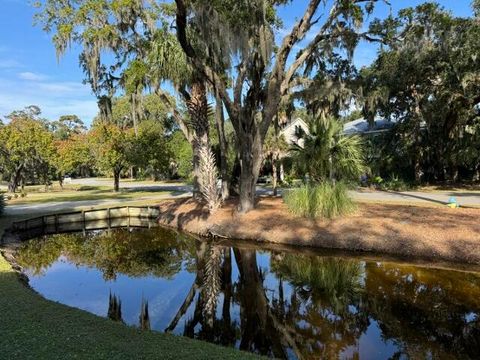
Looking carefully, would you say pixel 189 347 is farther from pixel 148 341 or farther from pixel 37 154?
pixel 37 154

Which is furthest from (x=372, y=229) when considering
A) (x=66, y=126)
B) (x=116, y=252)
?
(x=66, y=126)

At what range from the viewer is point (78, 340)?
5.21 metres

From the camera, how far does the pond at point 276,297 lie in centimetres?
671

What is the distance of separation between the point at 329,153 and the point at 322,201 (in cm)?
331

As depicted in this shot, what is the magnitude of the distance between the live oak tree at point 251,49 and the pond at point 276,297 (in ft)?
16.6

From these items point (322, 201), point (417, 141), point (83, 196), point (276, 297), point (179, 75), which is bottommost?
point (276, 297)

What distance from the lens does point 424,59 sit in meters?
27.6

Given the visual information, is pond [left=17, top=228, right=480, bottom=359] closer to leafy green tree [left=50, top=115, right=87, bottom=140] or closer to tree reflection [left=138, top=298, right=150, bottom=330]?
tree reflection [left=138, top=298, right=150, bottom=330]

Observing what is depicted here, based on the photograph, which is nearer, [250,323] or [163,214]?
[250,323]

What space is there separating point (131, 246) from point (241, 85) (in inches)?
311

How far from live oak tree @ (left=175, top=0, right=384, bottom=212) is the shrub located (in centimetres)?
235

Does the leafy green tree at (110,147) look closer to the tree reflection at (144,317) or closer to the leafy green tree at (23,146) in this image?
the leafy green tree at (23,146)

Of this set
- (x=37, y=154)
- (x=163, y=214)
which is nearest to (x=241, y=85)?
(x=163, y=214)

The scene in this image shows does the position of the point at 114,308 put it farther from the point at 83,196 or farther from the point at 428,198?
the point at 83,196
